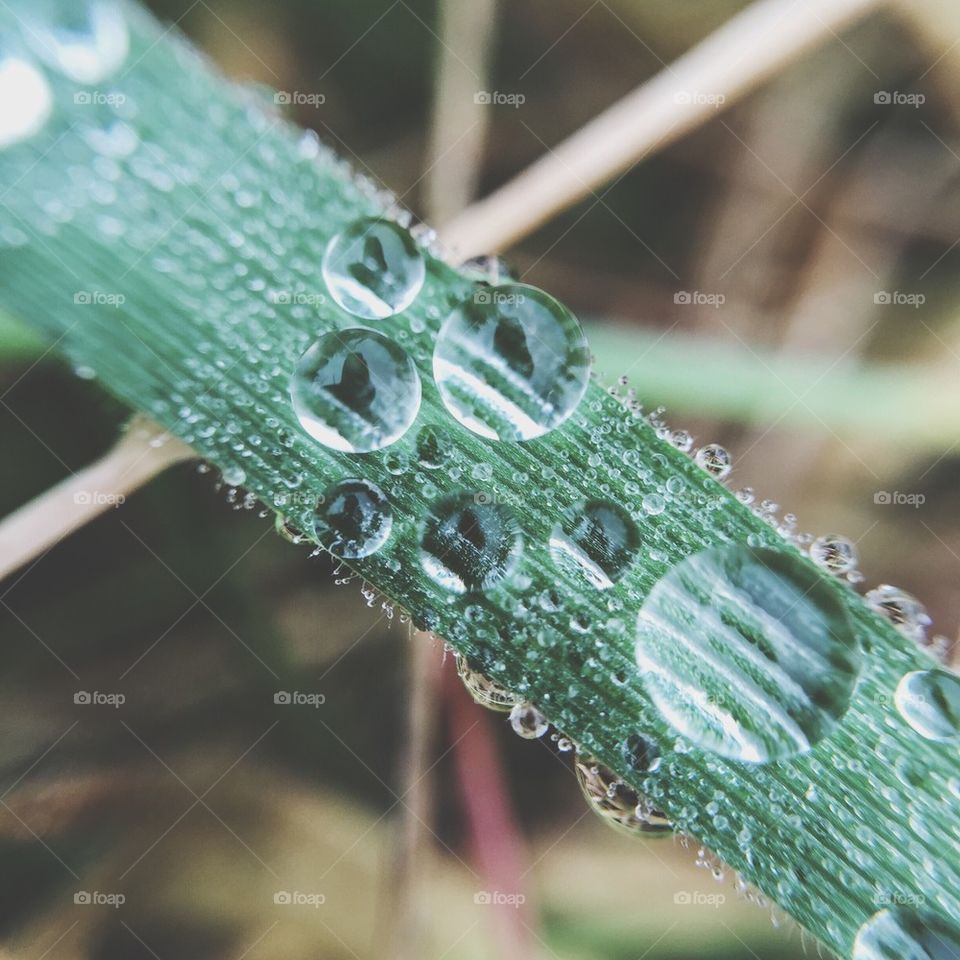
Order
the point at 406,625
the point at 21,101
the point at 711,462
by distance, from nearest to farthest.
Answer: the point at 21,101 → the point at 711,462 → the point at 406,625

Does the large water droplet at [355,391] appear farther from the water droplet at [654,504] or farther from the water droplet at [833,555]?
the water droplet at [833,555]

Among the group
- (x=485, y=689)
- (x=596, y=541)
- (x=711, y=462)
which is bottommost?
(x=485, y=689)

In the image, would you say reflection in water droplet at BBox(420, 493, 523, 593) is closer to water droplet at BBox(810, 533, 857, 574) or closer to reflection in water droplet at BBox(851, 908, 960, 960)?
water droplet at BBox(810, 533, 857, 574)

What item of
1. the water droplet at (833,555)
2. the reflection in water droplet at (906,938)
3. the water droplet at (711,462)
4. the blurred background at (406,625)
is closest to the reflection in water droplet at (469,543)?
the water droplet at (711,462)

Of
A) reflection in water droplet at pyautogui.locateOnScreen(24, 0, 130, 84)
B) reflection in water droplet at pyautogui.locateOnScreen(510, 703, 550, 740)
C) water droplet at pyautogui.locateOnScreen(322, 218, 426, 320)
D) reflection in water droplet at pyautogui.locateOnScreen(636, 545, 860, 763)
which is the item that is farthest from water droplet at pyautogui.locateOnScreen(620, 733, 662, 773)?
reflection in water droplet at pyautogui.locateOnScreen(24, 0, 130, 84)

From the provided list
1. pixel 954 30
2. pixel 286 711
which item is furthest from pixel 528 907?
pixel 954 30

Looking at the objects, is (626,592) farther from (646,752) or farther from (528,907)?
(528,907)

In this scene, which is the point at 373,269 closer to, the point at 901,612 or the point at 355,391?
the point at 355,391

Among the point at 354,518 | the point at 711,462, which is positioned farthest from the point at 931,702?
the point at 354,518
